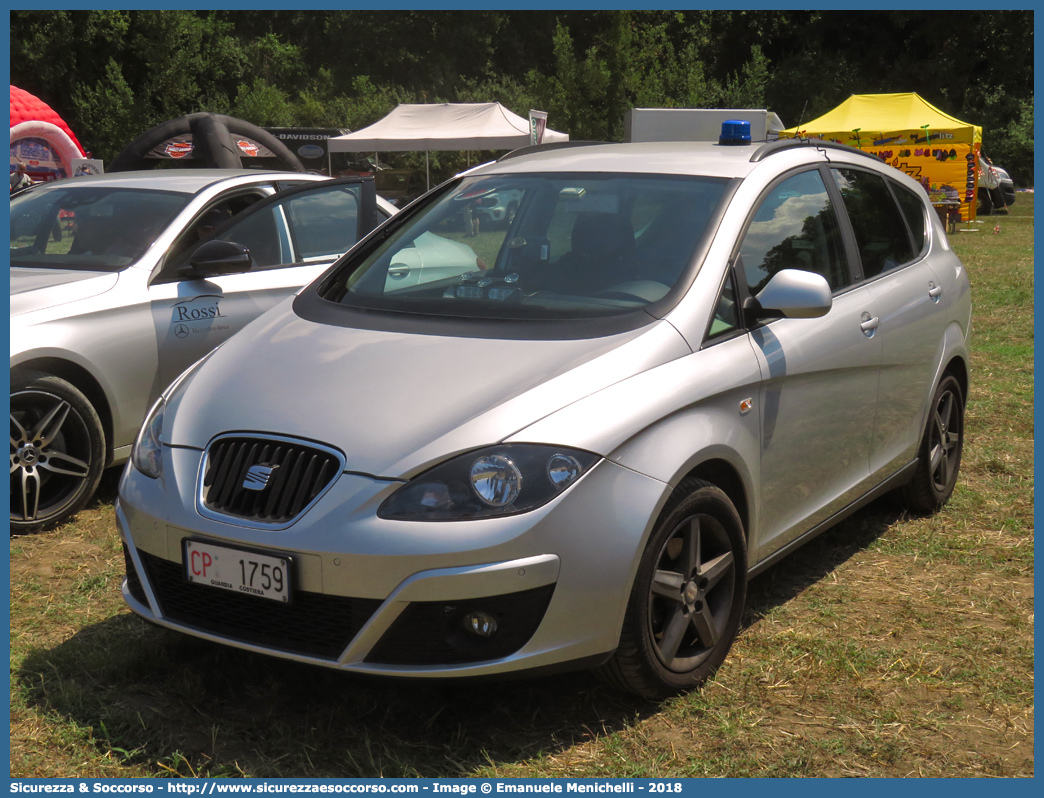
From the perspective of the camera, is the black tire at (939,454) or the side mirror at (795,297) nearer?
the side mirror at (795,297)

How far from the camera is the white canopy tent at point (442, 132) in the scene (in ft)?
87.7

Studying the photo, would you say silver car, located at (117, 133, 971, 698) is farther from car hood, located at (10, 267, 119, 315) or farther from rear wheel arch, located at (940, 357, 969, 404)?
car hood, located at (10, 267, 119, 315)

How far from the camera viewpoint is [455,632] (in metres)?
2.80

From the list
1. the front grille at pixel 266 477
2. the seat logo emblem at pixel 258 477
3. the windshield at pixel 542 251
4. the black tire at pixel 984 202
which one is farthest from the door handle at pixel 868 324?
the black tire at pixel 984 202

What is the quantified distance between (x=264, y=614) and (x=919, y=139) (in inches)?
984

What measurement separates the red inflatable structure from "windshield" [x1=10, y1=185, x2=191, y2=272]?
18.5 meters

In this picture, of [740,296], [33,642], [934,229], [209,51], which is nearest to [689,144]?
[740,296]

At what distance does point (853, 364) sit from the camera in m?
3.96

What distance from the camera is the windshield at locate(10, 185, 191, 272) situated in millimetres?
5355

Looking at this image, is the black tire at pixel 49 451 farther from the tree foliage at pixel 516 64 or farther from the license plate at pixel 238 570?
the tree foliage at pixel 516 64

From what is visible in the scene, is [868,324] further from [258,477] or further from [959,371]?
[258,477]

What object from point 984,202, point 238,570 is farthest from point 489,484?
point 984,202

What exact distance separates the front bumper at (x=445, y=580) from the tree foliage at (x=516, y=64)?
34771 mm

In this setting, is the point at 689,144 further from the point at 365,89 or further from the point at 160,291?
the point at 365,89
